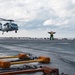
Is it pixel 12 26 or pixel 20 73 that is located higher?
pixel 12 26

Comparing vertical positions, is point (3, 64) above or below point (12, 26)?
below

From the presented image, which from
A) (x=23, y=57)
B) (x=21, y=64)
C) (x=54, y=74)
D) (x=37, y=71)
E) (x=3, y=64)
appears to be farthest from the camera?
(x=23, y=57)

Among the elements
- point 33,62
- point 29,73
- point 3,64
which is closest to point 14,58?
point 33,62

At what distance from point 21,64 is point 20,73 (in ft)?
27.6

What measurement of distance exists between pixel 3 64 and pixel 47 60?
7576 mm

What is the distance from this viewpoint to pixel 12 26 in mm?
116125

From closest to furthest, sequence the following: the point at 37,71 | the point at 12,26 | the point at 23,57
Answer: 1. the point at 37,71
2. the point at 23,57
3. the point at 12,26

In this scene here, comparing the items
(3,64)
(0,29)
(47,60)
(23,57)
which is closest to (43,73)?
(3,64)

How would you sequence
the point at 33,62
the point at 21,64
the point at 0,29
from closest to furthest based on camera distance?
the point at 21,64 < the point at 33,62 < the point at 0,29

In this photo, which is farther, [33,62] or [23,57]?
[23,57]

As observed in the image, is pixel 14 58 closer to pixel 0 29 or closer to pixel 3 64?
pixel 3 64

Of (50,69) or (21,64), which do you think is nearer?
(50,69)

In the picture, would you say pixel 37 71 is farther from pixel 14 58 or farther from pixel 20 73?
pixel 14 58

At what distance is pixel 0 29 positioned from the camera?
429ft
